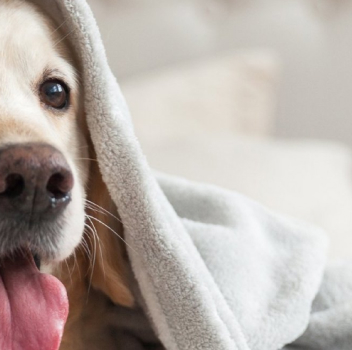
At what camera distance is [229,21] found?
6.58 feet

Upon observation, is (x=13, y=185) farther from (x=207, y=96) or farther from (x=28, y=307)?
(x=207, y=96)

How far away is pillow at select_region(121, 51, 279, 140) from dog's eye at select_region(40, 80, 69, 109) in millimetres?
842

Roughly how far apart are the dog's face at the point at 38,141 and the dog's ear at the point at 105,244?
0.03m

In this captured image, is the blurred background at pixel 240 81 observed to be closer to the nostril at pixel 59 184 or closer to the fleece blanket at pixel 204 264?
the fleece blanket at pixel 204 264

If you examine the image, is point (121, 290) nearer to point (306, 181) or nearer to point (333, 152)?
point (306, 181)

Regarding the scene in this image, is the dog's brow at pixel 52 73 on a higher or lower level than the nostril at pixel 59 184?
higher

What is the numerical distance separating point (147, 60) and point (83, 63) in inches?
49.0

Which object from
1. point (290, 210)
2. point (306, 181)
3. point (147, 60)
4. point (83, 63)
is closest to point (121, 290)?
point (83, 63)

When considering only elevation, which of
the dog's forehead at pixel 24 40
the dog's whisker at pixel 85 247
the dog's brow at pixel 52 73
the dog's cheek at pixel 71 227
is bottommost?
the dog's whisker at pixel 85 247

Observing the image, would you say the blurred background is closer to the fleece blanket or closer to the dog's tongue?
the fleece blanket

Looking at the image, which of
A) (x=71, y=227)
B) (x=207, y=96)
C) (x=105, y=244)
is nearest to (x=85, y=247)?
Result: (x=105, y=244)

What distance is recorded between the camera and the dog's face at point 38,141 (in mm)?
578

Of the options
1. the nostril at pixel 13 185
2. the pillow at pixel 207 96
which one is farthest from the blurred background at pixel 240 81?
the nostril at pixel 13 185

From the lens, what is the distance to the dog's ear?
0.79 metres
